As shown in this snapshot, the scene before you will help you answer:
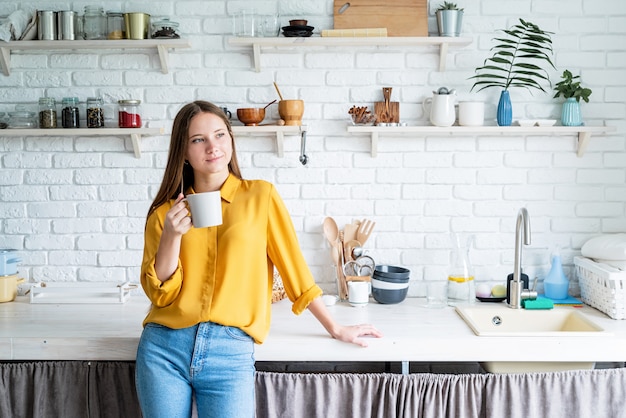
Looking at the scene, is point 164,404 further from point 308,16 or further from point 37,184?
point 308,16

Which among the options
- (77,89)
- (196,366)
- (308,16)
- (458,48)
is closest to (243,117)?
(308,16)

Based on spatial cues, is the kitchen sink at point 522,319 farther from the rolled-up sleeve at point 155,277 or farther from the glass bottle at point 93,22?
the glass bottle at point 93,22

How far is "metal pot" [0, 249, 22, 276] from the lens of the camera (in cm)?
292

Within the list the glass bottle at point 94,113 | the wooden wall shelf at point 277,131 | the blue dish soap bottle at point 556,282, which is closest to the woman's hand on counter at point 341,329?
the wooden wall shelf at point 277,131

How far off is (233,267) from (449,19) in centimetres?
145

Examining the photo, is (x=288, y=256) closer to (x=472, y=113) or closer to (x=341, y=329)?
(x=341, y=329)

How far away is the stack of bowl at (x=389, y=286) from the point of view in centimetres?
281

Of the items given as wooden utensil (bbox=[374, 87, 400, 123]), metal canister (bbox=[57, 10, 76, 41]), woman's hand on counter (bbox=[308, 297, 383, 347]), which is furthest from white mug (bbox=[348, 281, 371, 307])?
metal canister (bbox=[57, 10, 76, 41])

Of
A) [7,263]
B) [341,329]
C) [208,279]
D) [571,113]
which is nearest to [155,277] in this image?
[208,279]

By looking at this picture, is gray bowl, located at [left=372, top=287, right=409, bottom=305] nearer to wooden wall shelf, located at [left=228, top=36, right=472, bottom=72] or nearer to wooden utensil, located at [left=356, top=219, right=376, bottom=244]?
wooden utensil, located at [left=356, top=219, right=376, bottom=244]

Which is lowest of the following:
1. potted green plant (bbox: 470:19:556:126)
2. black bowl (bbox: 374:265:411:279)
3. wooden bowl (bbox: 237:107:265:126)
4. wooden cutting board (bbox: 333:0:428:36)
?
black bowl (bbox: 374:265:411:279)

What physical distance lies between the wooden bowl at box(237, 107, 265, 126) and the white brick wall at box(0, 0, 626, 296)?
14 centimetres

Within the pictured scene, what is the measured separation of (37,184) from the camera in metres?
3.07

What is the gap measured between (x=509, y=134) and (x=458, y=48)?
1.41 feet
